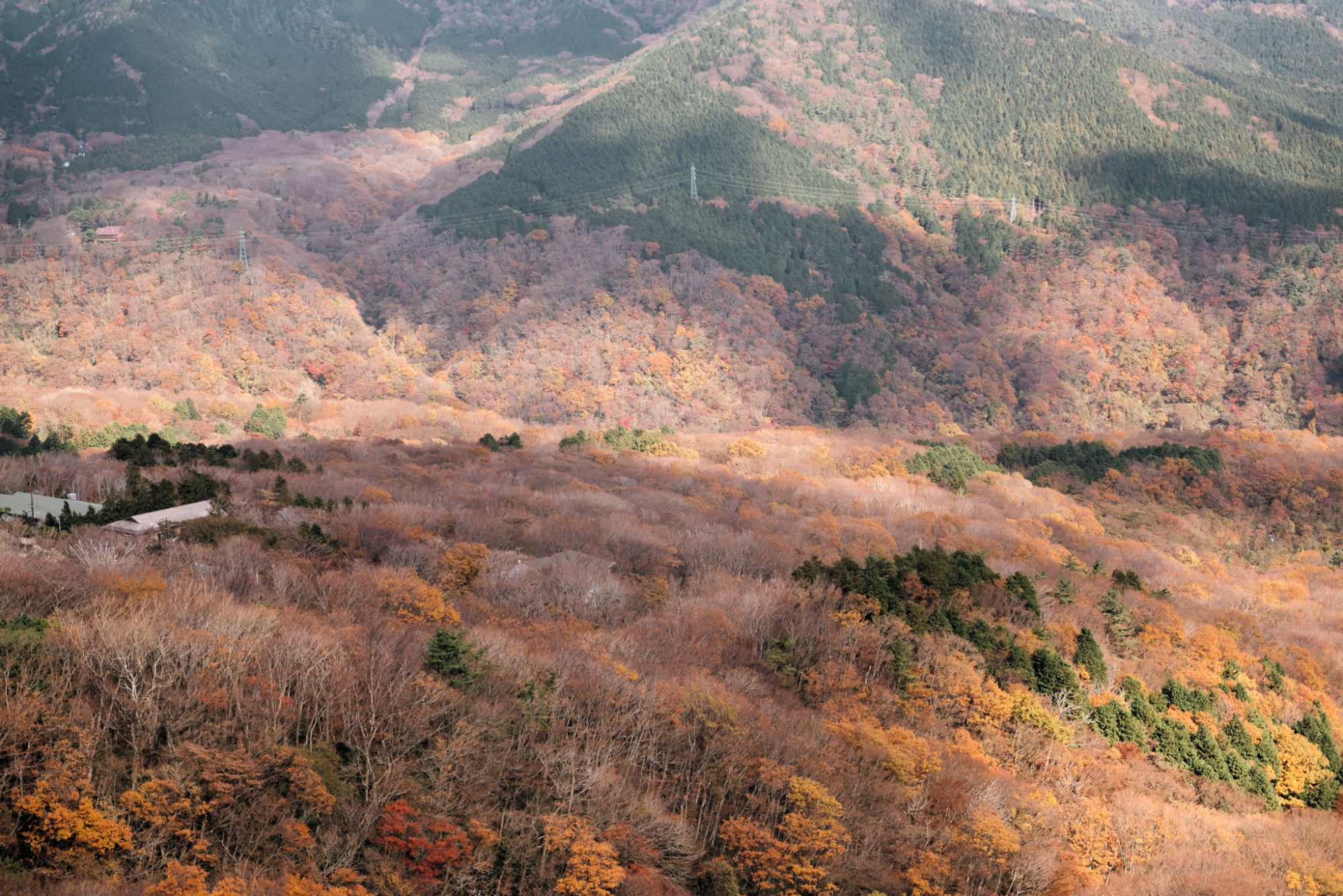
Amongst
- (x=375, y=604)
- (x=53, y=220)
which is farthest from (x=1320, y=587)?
(x=53, y=220)

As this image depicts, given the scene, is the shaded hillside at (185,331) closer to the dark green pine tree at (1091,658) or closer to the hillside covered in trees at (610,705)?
the hillside covered in trees at (610,705)

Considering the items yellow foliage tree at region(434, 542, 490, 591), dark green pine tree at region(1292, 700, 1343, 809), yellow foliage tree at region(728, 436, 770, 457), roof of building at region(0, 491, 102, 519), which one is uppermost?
roof of building at region(0, 491, 102, 519)

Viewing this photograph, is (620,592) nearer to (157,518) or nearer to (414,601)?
(414,601)

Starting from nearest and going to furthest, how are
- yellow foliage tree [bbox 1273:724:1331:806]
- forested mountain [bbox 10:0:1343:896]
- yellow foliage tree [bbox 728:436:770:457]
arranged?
1. forested mountain [bbox 10:0:1343:896]
2. yellow foliage tree [bbox 1273:724:1331:806]
3. yellow foliage tree [bbox 728:436:770:457]

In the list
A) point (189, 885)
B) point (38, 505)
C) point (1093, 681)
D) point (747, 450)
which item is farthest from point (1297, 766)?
point (747, 450)

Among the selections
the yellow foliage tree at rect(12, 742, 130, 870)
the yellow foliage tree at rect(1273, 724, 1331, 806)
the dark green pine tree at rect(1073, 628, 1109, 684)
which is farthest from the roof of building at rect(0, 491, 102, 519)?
the yellow foliage tree at rect(1273, 724, 1331, 806)

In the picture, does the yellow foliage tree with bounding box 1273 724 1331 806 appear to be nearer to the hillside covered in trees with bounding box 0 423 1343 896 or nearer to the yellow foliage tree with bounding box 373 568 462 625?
the hillside covered in trees with bounding box 0 423 1343 896

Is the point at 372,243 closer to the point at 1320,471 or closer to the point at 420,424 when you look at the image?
the point at 420,424
